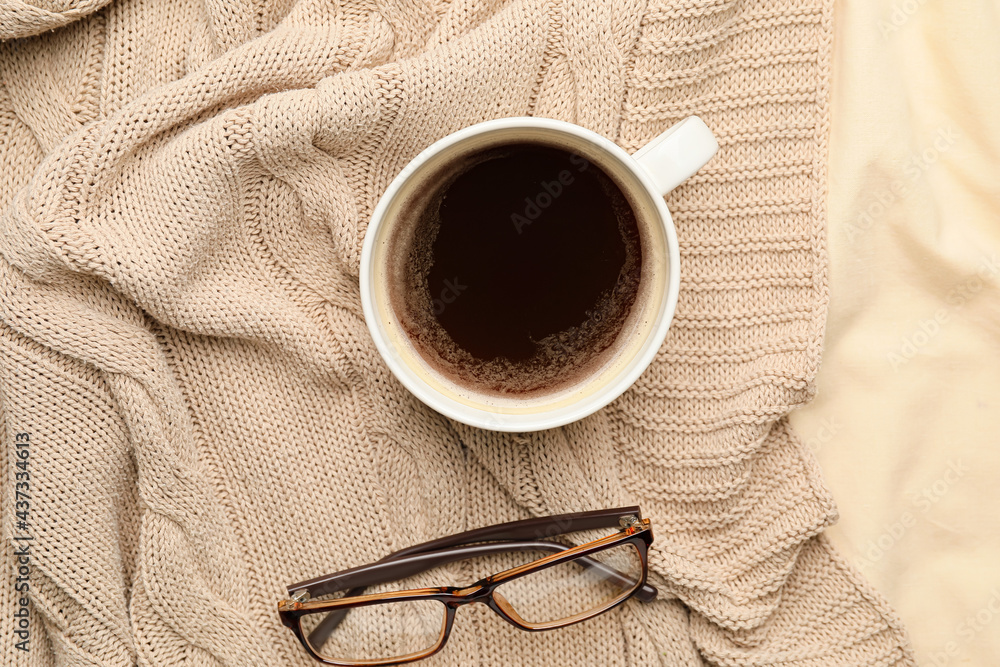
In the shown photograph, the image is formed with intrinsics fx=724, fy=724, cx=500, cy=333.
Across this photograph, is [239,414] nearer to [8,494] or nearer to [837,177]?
[8,494]

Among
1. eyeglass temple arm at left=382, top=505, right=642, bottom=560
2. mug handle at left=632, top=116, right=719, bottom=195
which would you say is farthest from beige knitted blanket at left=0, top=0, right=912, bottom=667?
mug handle at left=632, top=116, right=719, bottom=195

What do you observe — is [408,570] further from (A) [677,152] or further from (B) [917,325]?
(B) [917,325]

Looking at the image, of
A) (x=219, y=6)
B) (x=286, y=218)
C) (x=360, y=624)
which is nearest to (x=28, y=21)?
(x=219, y=6)

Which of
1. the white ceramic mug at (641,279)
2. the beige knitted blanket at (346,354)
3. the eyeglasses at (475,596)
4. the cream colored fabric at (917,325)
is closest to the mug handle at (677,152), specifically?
the white ceramic mug at (641,279)

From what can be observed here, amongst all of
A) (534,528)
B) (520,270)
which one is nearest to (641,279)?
(520,270)

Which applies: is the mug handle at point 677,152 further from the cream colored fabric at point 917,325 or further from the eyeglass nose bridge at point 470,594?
the eyeglass nose bridge at point 470,594

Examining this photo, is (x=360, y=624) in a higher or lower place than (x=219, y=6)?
lower
